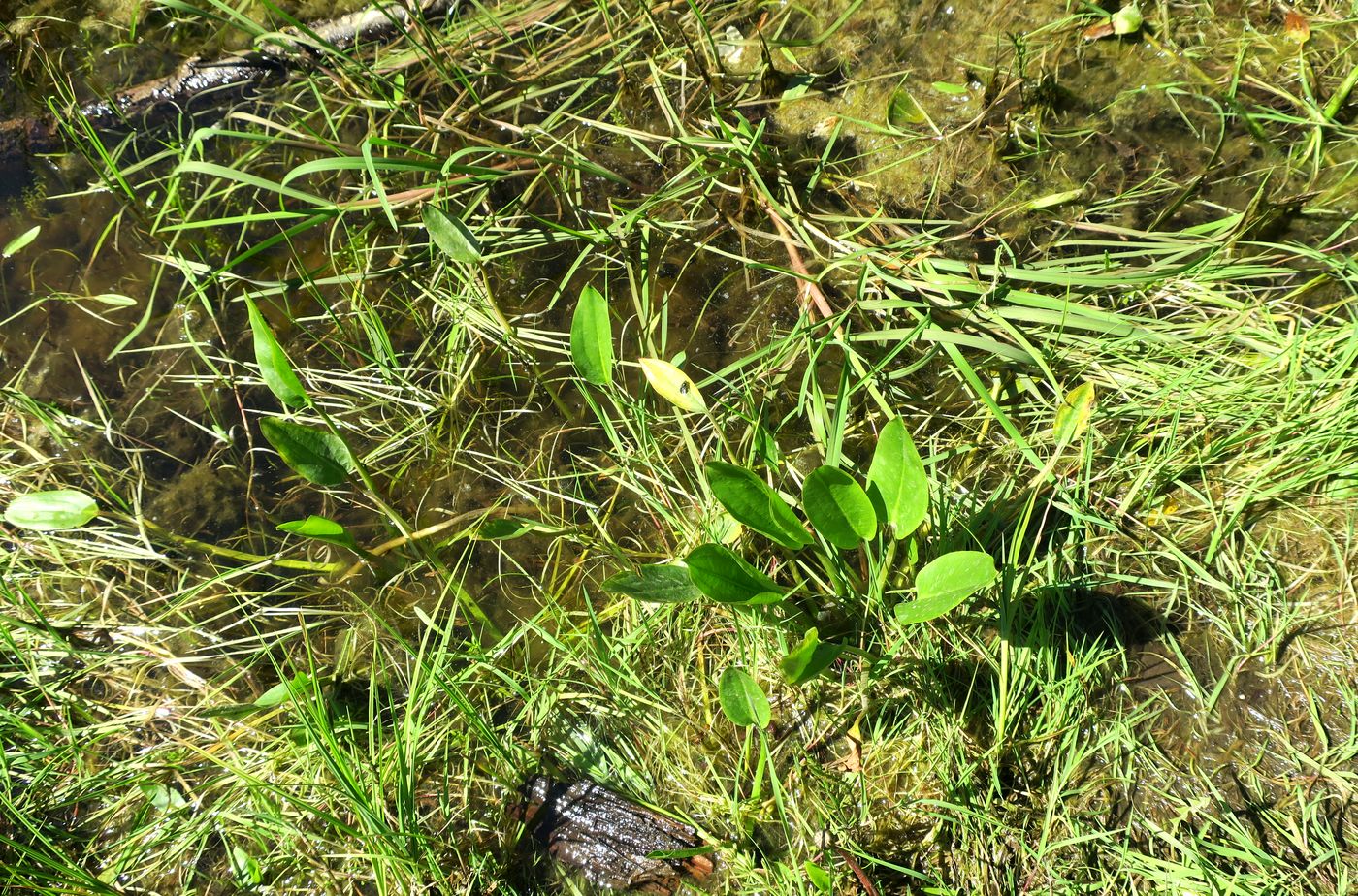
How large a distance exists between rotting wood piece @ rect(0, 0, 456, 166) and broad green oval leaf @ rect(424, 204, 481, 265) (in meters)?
0.91

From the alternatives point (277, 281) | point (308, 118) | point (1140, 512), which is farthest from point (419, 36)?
point (1140, 512)

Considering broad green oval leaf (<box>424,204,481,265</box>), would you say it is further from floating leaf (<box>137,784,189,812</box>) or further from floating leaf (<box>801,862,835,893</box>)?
floating leaf (<box>801,862,835,893</box>)

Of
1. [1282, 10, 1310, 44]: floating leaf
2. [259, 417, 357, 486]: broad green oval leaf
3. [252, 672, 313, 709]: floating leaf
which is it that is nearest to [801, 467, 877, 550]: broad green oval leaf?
[259, 417, 357, 486]: broad green oval leaf

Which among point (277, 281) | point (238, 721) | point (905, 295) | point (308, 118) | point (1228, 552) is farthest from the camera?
point (308, 118)

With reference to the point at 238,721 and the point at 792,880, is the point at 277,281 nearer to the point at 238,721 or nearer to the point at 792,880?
the point at 238,721

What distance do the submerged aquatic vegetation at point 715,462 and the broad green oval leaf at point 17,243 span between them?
11 mm

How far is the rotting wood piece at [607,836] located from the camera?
164cm

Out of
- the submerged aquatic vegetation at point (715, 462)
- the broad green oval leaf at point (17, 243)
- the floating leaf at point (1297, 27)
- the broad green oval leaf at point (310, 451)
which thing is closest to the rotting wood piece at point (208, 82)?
the submerged aquatic vegetation at point (715, 462)

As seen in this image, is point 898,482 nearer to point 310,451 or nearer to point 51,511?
point 310,451

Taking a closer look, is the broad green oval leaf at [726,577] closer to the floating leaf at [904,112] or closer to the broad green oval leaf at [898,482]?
the broad green oval leaf at [898,482]

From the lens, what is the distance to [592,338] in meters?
1.70

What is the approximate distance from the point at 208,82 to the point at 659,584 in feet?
6.72

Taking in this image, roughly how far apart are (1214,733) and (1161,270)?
0.99 metres

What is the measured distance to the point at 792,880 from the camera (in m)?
1.55
